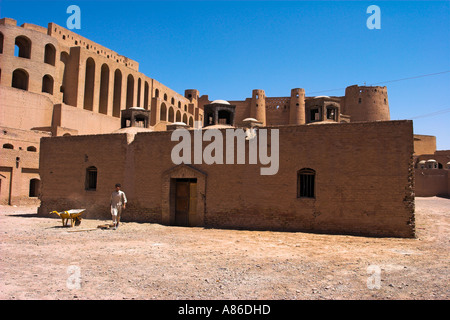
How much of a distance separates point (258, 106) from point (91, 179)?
30.8 metres

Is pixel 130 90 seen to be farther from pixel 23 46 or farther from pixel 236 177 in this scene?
pixel 236 177

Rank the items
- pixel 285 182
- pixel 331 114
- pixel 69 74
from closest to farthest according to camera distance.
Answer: pixel 285 182 < pixel 331 114 < pixel 69 74

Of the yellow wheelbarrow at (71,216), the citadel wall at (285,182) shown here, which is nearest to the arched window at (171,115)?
the citadel wall at (285,182)

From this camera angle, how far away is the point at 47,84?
33.3 m

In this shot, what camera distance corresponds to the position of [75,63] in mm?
35156

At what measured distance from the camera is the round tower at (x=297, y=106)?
41.9 meters

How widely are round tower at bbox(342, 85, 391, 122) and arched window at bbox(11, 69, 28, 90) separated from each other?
116 feet

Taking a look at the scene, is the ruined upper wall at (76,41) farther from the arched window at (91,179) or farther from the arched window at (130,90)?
the arched window at (91,179)

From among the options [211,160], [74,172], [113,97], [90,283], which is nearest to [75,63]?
[113,97]

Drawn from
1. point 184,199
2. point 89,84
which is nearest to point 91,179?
point 184,199

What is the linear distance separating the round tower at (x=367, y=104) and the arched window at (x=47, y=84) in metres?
33.4

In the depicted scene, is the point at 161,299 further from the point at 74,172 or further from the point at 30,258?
the point at 74,172
